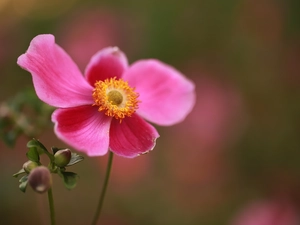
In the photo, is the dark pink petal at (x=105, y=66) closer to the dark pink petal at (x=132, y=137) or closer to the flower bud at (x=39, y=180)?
the dark pink petal at (x=132, y=137)

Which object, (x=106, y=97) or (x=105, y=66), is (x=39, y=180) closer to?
(x=106, y=97)

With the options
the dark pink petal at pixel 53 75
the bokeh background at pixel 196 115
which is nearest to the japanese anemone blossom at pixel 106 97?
the dark pink petal at pixel 53 75

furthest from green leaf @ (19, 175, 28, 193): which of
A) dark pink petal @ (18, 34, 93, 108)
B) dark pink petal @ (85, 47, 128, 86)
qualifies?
dark pink petal @ (85, 47, 128, 86)

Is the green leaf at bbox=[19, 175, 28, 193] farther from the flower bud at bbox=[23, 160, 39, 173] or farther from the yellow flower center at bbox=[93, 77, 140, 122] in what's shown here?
the yellow flower center at bbox=[93, 77, 140, 122]

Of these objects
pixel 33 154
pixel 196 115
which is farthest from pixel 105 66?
pixel 196 115

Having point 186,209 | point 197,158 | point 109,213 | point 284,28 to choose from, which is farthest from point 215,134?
point 284,28
